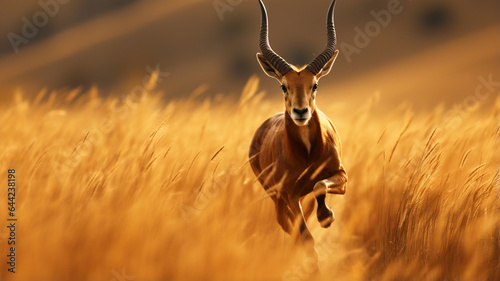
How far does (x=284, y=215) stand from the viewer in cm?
495

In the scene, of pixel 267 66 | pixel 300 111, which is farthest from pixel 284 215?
pixel 267 66

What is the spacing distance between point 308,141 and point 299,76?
56 cm

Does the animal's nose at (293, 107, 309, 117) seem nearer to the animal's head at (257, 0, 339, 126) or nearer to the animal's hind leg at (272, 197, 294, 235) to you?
the animal's head at (257, 0, 339, 126)

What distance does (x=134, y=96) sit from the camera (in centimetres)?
623

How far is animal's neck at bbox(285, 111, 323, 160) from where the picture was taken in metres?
4.95

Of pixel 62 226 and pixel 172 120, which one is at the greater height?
pixel 172 120

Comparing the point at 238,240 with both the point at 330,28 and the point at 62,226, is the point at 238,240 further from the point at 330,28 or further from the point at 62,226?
the point at 330,28

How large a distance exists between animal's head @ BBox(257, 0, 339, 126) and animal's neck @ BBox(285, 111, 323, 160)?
0.14 metres

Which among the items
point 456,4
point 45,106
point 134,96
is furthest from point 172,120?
point 456,4

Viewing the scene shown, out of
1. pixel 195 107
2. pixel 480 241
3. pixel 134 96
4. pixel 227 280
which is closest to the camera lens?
pixel 227 280

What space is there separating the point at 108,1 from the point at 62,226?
8210 cm

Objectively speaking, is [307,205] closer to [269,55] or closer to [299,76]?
[299,76]

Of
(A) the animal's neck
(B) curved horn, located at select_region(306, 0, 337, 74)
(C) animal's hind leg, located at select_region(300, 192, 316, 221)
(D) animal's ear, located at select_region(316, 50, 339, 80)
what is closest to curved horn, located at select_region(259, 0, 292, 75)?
(B) curved horn, located at select_region(306, 0, 337, 74)

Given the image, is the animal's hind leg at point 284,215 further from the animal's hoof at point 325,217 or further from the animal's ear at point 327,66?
the animal's ear at point 327,66
